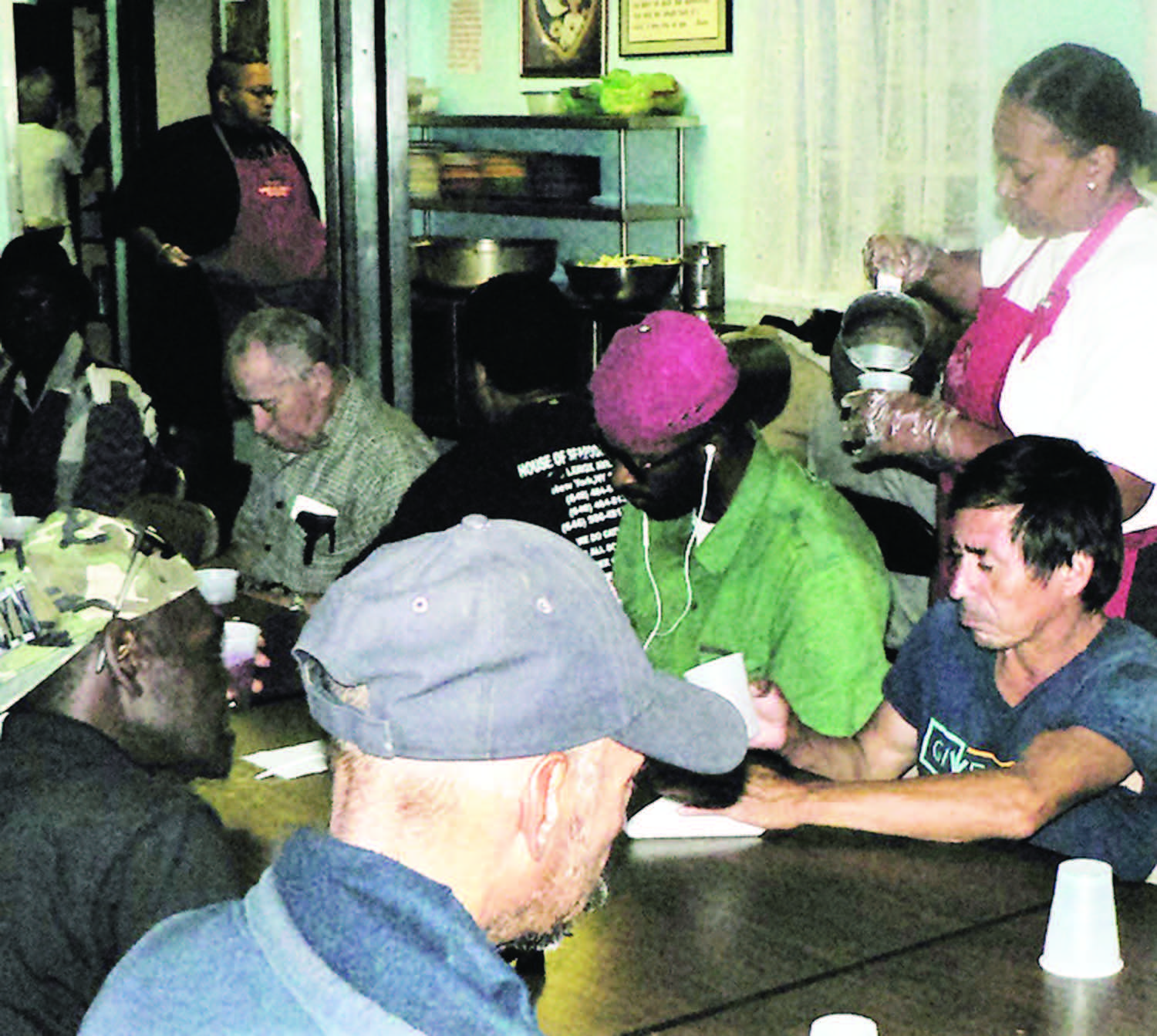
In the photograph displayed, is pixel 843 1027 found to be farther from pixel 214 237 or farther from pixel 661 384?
pixel 214 237

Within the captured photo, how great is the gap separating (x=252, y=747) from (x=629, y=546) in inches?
32.0

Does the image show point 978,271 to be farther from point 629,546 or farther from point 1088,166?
point 629,546

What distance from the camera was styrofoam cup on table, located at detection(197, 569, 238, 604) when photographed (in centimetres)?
342

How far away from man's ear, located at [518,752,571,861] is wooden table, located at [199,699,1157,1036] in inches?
27.0

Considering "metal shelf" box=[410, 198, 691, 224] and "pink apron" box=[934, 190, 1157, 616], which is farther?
"metal shelf" box=[410, 198, 691, 224]

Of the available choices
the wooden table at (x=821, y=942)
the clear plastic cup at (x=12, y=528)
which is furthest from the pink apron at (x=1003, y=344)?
the clear plastic cup at (x=12, y=528)

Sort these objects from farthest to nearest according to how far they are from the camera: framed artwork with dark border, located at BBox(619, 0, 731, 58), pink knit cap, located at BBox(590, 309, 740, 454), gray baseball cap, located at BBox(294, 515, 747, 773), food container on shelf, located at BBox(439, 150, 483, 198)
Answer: food container on shelf, located at BBox(439, 150, 483, 198) → framed artwork with dark border, located at BBox(619, 0, 731, 58) → pink knit cap, located at BBox(590, 309, 740, 454) → gray baseball cap, located at BBox(294, 515, 747, 773)

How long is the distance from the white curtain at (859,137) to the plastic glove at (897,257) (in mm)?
2155

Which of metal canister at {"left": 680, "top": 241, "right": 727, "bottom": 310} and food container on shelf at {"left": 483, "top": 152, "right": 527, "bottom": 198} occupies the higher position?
food container on shelf at {"left": 483, "top": 152, "right": 527, "bottom": 198}

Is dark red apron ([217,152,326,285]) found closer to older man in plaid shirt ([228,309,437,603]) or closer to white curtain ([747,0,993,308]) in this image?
white curtain ([747,0,993,308])

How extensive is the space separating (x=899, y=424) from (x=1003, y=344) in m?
0.27

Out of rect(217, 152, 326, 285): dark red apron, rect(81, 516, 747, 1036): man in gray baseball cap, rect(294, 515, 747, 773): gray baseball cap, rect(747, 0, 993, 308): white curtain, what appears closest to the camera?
rect(81, 516, 747, 1036): man in gray baseball cap

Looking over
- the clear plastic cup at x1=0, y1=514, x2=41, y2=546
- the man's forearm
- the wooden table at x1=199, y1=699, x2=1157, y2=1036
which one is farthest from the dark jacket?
the man's forearm

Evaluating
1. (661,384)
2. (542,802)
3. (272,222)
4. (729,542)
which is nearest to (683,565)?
(729,542)
